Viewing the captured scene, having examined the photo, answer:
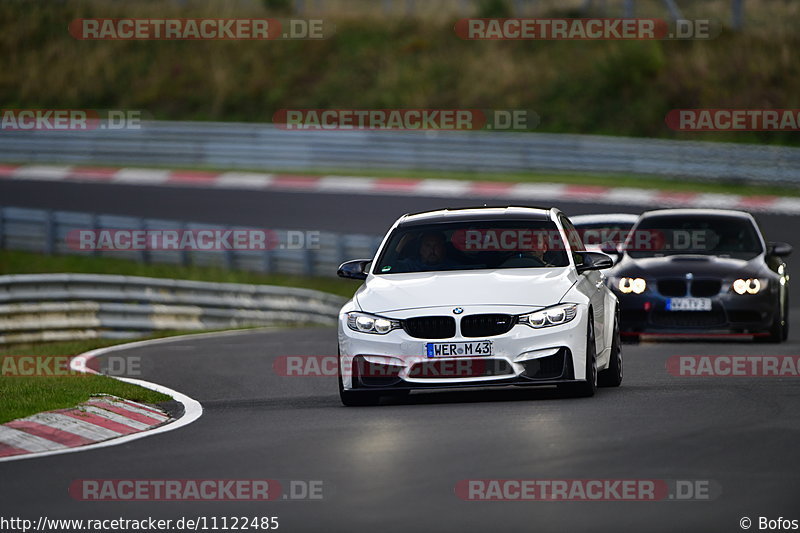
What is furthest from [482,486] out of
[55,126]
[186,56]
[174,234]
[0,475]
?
[186,56]

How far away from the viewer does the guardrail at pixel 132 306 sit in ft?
77.0

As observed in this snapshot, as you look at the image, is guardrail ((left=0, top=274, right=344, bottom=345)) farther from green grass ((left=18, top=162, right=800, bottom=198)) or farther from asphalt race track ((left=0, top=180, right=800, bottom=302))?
green grass ((left=18, top=162, right=800, bottom=198))

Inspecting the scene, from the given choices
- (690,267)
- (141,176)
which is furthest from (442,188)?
(690,267)

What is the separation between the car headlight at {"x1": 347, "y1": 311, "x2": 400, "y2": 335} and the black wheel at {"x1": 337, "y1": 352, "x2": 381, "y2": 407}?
1.22ft

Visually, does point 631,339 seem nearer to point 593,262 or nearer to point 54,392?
point 593,262

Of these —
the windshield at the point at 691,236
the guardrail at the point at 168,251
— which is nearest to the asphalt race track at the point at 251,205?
the guardrail at the point at 168,251

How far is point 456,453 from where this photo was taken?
9.62 metres

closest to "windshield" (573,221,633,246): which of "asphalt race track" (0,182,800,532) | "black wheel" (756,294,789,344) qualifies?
"black wheel" (756,294,789,344)

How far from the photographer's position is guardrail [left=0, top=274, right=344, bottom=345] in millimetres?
23484

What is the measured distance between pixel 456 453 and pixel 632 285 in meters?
8.81

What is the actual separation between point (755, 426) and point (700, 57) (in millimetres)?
36630

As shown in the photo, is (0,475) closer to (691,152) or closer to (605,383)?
(605,383)

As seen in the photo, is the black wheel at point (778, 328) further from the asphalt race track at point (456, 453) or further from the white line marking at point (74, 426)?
the white line marking at point (74, 426)

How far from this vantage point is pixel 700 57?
46.2m
